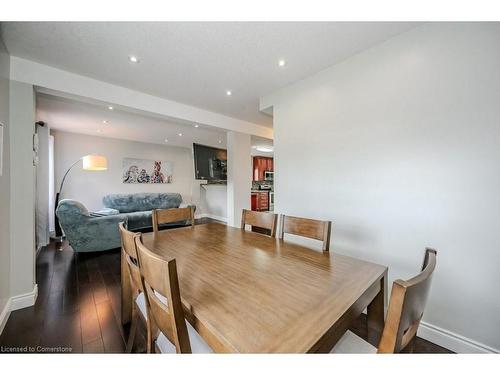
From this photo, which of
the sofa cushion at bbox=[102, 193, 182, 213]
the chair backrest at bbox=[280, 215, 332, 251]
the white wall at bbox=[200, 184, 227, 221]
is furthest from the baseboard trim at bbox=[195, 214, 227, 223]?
the chair backrest at bbox=[280, 215, 332, 251]

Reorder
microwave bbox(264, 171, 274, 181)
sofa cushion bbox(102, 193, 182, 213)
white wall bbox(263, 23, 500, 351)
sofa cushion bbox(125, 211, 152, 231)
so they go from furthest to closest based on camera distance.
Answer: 1. microwave bbox(264, 171, 274, 181)
2. sofa cushion bbox(102, 193, 182, 213)
3. sofa cushion bbox(125, 211, 152, 231)
4. white wall bbox(263, 23, 500, 351)

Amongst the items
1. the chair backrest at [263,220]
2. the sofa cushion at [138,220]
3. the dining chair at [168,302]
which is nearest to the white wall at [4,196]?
the dining chair at [168,302]

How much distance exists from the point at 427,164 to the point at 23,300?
3740mm

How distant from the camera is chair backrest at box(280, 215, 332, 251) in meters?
1.37

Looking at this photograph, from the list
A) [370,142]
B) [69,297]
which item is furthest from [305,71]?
[69,297]

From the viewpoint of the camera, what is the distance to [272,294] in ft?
2.68

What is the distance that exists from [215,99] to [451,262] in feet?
10.2

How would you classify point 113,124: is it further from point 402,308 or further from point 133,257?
point 402,308

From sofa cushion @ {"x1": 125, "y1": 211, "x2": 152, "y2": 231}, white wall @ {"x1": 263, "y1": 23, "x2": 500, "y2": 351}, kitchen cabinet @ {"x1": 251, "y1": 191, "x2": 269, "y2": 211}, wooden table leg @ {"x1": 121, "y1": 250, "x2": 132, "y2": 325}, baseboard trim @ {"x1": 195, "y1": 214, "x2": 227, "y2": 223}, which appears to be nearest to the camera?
white wall @ {"x1": 263, "y1": 23, "x2": 500, "y2": 351}

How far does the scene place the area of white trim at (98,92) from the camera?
78.1 inches

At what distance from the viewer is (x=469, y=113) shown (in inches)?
54.5

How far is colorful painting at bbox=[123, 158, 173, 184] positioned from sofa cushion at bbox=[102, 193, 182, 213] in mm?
636

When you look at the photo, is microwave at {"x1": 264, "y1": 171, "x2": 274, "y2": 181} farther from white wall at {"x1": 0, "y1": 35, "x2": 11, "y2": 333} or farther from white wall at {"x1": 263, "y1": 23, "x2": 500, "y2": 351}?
white wall at {"x1": 0, "y1": 35, "x2": 11, "y2": 333}

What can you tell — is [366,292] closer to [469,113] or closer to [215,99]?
[469,113]
